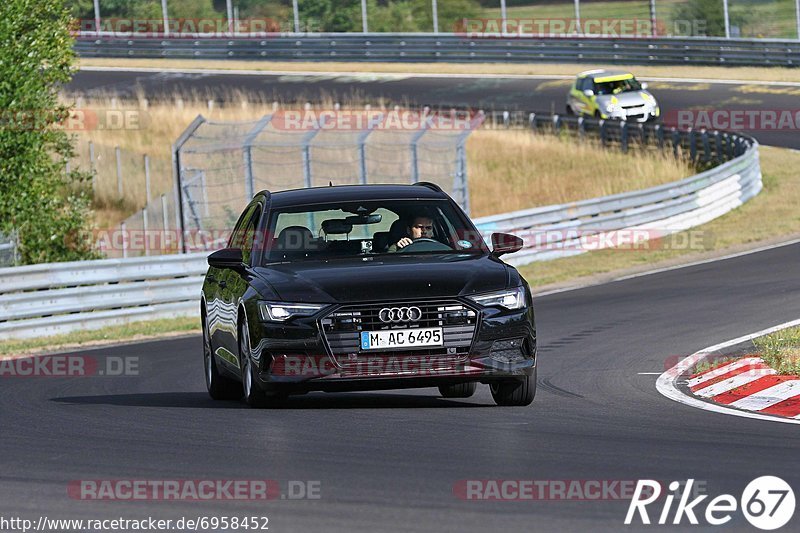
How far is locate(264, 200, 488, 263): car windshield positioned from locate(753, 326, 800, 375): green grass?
243 centimetres

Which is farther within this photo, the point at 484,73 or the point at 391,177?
the point at 484,73

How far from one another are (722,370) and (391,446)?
4.41 metres

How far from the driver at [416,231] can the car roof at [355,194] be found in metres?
0.23

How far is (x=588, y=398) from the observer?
1091 cm

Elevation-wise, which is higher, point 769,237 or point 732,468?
point 732,468

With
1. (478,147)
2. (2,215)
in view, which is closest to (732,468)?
(2,215)

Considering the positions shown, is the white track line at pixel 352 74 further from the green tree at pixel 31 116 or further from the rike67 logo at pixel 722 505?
the rike67 logo at pixel 722 505

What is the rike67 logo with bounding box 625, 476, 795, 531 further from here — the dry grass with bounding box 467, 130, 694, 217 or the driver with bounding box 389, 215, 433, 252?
the dry grass with bounding box 467, 130, 694, 217

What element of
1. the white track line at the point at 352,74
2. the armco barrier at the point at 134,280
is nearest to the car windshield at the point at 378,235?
the armco barrier at the point at 134,280

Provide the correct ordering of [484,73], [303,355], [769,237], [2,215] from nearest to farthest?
[303,355], [2,215], [769,237], [484,73]

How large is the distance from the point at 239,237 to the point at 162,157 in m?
29.1

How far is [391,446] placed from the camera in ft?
27.8

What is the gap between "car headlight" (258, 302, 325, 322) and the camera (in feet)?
32.2

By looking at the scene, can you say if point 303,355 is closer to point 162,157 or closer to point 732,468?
point 732,468
